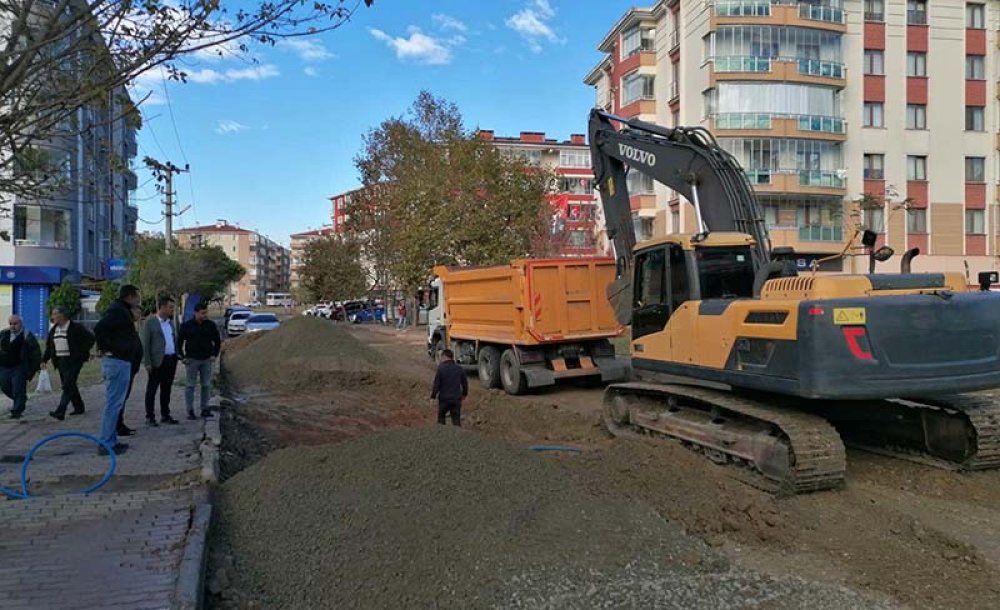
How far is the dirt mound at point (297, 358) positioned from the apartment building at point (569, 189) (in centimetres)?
1026

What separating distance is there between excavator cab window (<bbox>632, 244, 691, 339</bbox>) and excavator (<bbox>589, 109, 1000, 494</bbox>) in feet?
0.07

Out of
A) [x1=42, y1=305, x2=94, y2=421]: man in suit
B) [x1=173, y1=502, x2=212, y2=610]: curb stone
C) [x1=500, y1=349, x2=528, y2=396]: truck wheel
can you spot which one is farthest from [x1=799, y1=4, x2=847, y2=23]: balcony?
[x1=173, y1=502, x2=212, y2=610]: curb stone

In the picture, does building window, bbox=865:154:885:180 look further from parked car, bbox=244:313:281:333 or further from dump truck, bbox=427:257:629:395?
dump truck, bbox=427:257:629:395

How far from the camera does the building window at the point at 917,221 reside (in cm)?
4078

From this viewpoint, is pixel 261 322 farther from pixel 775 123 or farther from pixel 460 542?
pixel 460 542

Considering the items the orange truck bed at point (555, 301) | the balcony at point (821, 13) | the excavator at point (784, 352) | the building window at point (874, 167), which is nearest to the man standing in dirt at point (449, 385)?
the excavator at point (784, 352)

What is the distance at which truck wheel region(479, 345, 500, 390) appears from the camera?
1554cm

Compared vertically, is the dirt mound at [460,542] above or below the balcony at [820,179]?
below

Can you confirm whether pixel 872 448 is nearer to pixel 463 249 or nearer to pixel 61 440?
pixel 61 440

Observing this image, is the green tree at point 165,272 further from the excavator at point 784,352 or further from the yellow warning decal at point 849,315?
the yellow warning decal at point 849,315

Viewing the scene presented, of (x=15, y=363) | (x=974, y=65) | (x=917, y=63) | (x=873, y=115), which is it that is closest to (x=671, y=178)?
(x=15, y=363)

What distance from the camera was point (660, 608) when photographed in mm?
4258

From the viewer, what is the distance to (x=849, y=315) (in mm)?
6512

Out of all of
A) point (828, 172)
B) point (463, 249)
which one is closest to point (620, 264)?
point (463, 249)
